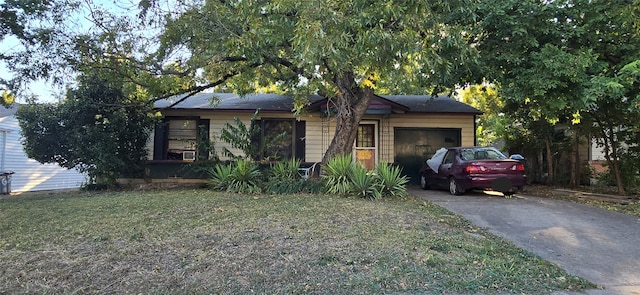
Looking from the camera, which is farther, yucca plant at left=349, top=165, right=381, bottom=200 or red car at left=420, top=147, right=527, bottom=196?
red car at left=420, top=147, right=527, bottom=196

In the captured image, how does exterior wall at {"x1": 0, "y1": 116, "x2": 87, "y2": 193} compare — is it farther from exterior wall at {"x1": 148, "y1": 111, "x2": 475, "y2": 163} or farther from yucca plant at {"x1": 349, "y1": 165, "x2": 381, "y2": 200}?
yucca plant at {"x1": 349, "y1": 165, "x2": 381, "y2": 200}

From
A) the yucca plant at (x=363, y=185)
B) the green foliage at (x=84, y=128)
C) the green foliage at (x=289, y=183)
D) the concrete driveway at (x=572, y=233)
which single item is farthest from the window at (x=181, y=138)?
the concrete driveway at (x=572, y=233)

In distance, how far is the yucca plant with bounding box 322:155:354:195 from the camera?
9120 mm

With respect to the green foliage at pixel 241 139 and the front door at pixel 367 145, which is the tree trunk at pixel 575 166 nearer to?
the front door at pixel 367 145

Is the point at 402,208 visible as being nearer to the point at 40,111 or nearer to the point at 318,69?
the point at 318,69

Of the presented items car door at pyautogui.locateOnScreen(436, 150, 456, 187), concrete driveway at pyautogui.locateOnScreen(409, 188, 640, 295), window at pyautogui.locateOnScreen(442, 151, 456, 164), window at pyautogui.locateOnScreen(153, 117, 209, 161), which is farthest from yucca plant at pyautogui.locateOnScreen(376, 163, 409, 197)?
window at pyautogui.locateOnScreen(153, 117, 209, 161)

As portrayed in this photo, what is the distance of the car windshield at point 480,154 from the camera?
10.1 metres

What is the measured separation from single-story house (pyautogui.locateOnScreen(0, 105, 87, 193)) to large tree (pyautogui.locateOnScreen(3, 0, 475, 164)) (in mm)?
7262

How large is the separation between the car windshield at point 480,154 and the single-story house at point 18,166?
13358 millimetres

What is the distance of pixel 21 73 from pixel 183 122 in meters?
5.47

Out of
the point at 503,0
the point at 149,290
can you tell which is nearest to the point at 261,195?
the point at 149,290

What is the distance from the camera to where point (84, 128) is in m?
11.1

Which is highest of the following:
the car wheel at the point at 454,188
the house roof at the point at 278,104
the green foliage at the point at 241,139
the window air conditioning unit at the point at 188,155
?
the house roof at the point at 278,104

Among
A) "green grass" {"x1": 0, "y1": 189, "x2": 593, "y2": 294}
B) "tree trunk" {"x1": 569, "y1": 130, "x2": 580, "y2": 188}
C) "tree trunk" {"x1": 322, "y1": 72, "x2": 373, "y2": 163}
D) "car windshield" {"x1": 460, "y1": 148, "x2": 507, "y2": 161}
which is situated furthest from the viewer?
"tree trunk" {"x1": 569, "y1": 130, "x2": 580, "y2": 188}
